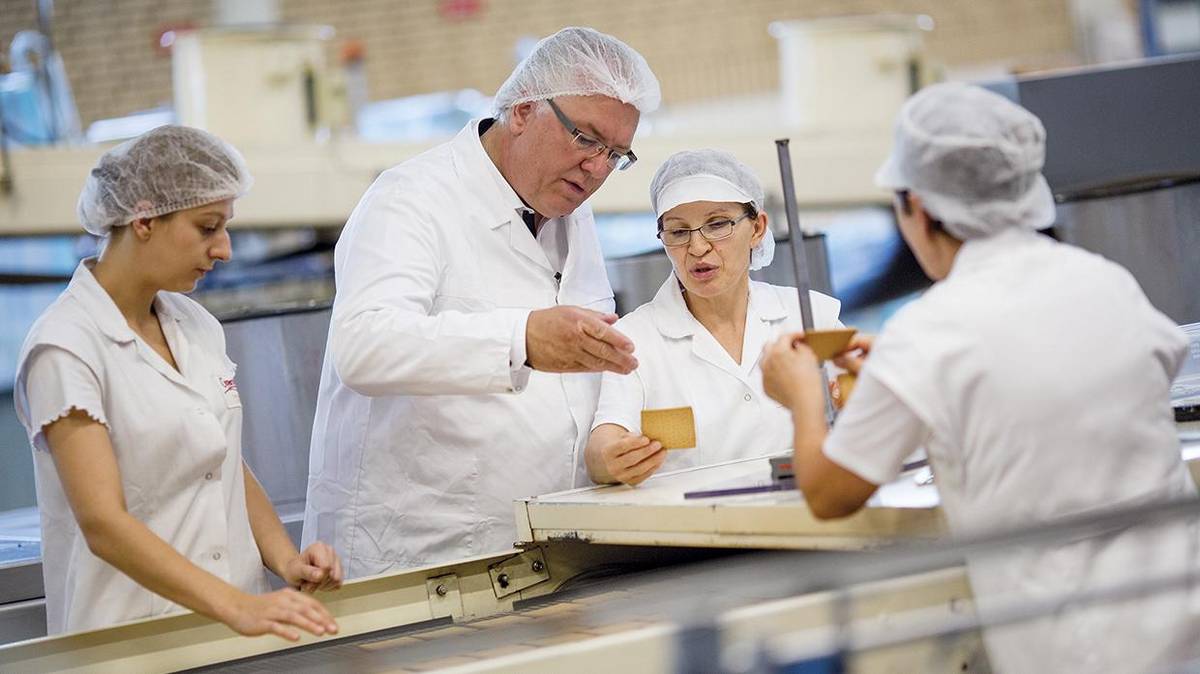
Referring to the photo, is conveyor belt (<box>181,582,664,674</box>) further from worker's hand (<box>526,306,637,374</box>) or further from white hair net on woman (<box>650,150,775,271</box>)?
white hair net on woman (<box>650,150,775,271</box>)

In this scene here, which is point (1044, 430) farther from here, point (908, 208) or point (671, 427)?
point (671, 427)

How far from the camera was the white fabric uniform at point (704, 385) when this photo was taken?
7.63ft

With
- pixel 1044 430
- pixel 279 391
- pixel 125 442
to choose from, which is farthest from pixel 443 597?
pixel 279 391

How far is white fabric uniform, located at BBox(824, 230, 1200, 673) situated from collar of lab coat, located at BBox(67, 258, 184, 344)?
42.5 inches

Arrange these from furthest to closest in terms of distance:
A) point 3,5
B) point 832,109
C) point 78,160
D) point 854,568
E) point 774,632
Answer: point 832,109, point 3,5, point 78,160, point 774,632, point 854,568

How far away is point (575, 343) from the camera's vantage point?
6.35 feet

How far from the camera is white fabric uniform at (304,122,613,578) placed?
218 centimetres

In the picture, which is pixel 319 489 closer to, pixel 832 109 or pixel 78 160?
pixel 78 160

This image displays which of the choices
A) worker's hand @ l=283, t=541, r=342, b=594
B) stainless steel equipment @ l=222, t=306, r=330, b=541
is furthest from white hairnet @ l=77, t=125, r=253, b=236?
stainless steel equipment @ l=222, t=306, r=330, b=541

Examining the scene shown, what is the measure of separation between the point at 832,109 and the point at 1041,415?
5.36 meters

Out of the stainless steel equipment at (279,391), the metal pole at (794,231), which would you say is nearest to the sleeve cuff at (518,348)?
the metal pole at (794,231)

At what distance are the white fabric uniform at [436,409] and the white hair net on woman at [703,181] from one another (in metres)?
0.23

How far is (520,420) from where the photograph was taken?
226 centimetres

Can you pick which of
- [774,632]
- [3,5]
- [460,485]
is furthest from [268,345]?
[3,5]
